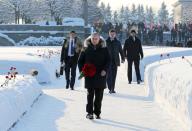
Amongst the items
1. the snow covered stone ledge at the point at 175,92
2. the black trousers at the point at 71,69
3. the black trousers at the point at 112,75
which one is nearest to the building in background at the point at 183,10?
the black trousers at the point at 71,69

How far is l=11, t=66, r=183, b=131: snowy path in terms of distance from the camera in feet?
34.1

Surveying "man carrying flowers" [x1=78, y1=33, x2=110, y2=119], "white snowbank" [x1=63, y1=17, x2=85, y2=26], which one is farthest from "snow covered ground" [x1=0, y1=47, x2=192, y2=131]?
"white snowbank" [x1=63, y1=17, x2=85, y2=26]

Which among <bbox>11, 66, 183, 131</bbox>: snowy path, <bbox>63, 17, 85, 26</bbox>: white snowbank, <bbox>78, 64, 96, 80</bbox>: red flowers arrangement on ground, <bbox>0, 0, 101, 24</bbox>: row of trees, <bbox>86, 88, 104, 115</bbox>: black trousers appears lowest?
<bbox>11, 66, 183, 131</bbox>: snowy path

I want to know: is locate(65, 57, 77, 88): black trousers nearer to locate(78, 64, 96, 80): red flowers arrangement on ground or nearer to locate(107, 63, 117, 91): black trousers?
locate(107, 63, 117, 91): black trousers

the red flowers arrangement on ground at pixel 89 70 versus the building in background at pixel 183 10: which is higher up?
the building in background at pixel 183 10

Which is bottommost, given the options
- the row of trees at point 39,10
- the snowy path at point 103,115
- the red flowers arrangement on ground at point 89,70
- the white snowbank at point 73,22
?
the snowy path at point 103,115

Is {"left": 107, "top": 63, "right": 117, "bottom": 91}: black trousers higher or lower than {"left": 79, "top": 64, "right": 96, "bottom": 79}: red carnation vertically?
lower

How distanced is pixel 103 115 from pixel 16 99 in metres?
1.92

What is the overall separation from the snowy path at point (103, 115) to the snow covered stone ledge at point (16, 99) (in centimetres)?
17

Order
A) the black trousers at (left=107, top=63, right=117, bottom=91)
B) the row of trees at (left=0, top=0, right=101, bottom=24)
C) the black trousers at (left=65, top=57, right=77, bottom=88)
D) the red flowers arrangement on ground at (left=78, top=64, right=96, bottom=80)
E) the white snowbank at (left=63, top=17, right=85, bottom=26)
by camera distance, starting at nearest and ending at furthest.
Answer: the red flowers arrangement on ground at (left=78, top=64, right=96, bottom=80), the black trousers at (left=107, top=63, right=117, bottom=91), the black trousers at (left=65, top=57, right=77, bottom=88), the white snowbank at (left=63, top=17, right=85, bottom=26), the row of trees at (left=0, top=0, right=101, bottom=24)

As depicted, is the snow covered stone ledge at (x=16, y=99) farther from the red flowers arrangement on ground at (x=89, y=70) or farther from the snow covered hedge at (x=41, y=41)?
the snow covered hedge at (x=41, y=41)

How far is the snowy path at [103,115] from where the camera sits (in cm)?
1040

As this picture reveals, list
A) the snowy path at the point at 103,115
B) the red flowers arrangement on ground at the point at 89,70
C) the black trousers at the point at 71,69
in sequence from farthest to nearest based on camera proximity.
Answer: the black trousers at the point at 71,69 < the red flowers arrangement on ground at the point at 89,70 < the snowy path at the point at 103,115

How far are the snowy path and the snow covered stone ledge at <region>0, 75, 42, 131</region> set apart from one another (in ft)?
0.57
